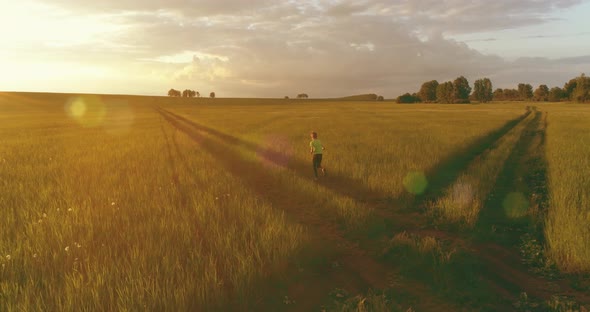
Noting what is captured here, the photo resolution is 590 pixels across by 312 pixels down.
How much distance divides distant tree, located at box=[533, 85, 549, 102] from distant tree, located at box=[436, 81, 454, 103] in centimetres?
5220

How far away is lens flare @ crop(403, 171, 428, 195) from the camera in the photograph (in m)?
10.1

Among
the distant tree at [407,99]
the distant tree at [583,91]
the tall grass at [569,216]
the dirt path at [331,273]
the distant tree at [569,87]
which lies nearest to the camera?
the dirt path at [331,273]

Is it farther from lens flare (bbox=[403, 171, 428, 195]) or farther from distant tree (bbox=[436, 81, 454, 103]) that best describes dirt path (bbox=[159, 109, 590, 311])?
distant tree (bbox=[436, 81, 454, 103])

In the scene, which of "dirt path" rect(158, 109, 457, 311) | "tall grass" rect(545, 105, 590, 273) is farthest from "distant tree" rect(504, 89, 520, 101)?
"dirt path" rect(158, 109, 457, 311)

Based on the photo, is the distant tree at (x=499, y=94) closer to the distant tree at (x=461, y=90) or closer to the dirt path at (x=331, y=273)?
the distant tree at (x=461, y=90)

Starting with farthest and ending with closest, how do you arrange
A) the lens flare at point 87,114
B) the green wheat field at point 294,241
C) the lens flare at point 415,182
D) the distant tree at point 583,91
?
the distant tree at point 583,91 → the lens flare at point 87,114 → the lens flare at point 415,182 → the green wheat field at point 294,241

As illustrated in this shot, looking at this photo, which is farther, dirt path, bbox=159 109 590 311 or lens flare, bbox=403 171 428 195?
lens flare, bbox=403 171 428 195

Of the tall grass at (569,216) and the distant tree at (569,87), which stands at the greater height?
the distant tree at (569,87)

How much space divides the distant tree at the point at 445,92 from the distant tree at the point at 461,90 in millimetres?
1506

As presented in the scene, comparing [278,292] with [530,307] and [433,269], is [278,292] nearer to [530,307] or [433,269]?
[433,269]

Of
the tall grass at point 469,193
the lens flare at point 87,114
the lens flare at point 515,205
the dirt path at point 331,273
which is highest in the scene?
the lens flare at point 87,114

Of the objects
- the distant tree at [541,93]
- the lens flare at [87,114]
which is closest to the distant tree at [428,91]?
the distant tree at [541,93]

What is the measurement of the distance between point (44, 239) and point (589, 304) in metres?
8.62

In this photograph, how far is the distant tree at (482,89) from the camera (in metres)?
151
